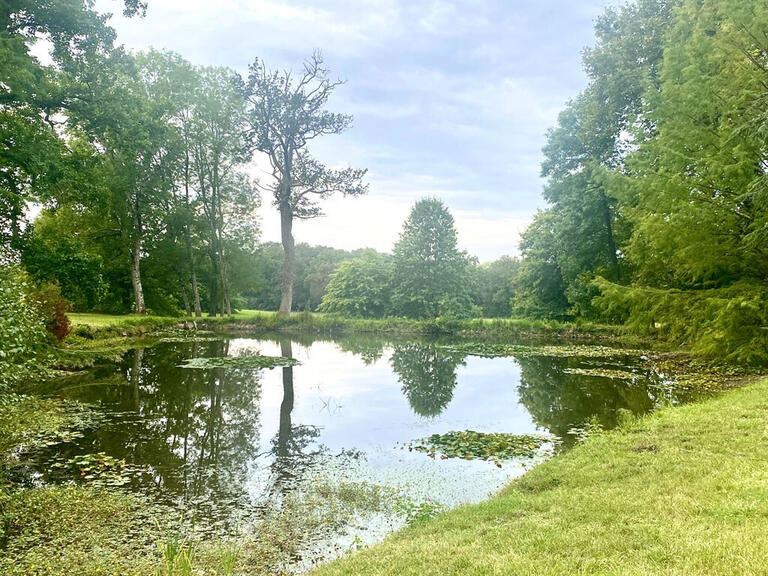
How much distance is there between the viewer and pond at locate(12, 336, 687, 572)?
19.3 feet

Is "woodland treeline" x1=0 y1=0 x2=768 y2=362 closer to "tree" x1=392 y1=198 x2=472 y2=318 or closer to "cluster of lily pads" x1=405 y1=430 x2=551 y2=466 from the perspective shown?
"tree" x1=392 y1=198 x2=472 y2=318

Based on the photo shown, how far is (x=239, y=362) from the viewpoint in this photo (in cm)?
1745

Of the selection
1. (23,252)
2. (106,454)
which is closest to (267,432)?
(106,454)

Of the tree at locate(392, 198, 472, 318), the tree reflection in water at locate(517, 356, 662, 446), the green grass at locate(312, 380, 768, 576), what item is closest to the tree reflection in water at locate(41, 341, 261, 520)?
the green grass at locate(312, 380, 768, 576)

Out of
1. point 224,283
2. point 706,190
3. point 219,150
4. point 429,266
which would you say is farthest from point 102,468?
point 429,266

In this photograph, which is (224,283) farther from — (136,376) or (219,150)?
(136,376)

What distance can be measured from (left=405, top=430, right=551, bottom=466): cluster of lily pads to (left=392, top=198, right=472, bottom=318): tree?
1298 inches

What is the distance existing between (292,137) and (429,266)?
1775 cm

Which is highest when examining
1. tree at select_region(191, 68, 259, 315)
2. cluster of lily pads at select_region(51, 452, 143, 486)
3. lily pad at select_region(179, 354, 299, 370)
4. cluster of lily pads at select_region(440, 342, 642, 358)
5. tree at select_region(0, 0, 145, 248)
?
tree at select_region(191, 68, 259, 315)

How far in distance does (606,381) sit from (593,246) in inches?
550

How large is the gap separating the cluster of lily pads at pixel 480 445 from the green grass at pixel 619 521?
152 centimetres

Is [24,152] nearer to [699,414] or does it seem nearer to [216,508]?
[216,508]

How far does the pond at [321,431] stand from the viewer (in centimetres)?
589

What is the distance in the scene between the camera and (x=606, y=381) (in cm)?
1394
